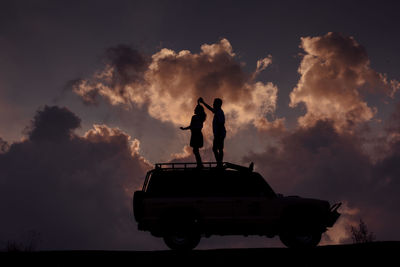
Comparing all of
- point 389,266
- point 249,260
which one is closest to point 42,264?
point 249,260

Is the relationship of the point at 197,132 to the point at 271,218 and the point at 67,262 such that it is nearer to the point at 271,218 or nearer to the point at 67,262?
the point at 271,218

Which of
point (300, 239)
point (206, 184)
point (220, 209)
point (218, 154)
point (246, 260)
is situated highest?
point (218, 154)

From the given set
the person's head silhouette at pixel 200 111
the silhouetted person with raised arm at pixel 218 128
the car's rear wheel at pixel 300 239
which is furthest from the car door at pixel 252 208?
the person's head silhouette at pixel 200 111

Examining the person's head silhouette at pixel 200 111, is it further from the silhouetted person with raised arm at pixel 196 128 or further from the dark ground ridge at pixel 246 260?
the dark ground ridge at pixel 246 260

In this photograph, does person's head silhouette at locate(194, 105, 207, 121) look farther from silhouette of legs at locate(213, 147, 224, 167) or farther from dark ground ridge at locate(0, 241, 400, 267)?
dark ground ridge at locate(0, 241, 400, 267)

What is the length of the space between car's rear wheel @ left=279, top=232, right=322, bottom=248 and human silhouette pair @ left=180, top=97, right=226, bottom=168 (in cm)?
396

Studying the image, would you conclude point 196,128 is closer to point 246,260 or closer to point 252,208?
point 252,208

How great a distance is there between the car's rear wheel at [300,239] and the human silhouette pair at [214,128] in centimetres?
396

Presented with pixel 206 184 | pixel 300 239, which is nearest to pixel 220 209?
pixel 206 184

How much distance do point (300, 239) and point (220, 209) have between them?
8.05 feet

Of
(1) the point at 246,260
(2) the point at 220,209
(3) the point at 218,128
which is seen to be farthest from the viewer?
(3) the point at 218,128

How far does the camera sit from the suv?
11711 millimetres

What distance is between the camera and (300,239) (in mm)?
12109

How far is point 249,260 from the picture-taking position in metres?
8.90
